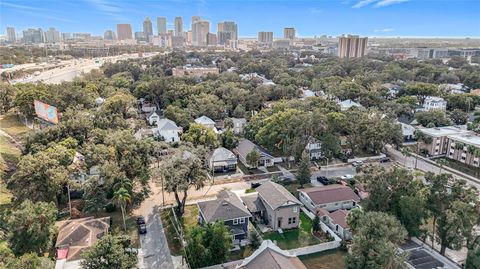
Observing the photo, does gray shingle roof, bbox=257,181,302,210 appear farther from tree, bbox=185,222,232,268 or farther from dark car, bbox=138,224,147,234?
dark car, bbox=138,224,147,234

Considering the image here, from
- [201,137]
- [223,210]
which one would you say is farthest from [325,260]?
[201,137]

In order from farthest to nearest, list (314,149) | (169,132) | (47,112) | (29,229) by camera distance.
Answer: (169,132)
(47,112)
(314,149)
(29,229)

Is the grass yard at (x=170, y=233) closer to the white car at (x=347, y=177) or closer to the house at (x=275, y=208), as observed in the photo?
the house at (x=275, y=208)

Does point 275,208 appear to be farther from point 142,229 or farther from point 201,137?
point 201,137

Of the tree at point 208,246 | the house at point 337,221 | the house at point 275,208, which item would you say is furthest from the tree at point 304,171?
the tree at point 208,246

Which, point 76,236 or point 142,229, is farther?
point 142,229

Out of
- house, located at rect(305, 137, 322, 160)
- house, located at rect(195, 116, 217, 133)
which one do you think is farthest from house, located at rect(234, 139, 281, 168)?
house, located at rect(195, 116, 217, 133)

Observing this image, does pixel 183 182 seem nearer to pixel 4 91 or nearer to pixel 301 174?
pixel 301 174
